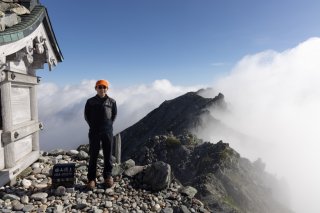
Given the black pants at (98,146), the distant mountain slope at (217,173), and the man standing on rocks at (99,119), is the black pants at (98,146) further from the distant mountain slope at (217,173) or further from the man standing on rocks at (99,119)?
the distant mountain slope at (217,173)

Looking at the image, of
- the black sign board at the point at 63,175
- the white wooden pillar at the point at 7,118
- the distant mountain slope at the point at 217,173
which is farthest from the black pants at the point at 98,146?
the distant mountain slope at the point at 217,173

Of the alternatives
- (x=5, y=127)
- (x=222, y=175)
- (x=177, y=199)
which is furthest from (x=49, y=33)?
(x=222, y=175)

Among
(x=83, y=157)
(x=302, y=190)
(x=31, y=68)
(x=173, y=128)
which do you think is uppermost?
(x=31, y=68)

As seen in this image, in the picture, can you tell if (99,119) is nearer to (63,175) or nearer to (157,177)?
(63,175)

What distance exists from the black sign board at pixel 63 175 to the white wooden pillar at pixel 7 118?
141 cm

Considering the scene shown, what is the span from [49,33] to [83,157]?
5.72 m

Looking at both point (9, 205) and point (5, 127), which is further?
point (5, 127)

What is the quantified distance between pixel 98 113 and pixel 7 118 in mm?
2840

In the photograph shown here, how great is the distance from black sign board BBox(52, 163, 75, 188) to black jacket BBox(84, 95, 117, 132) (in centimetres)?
156

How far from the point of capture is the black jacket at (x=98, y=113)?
28.7 feet

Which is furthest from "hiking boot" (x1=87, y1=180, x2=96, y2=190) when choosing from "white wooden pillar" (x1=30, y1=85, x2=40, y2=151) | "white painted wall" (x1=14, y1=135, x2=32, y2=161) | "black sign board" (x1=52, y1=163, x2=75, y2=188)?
"white wooden pillar" (x1=30, y1=85, x2=40, y2=151)

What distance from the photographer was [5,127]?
27.7 feet

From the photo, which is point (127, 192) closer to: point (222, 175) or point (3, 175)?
point (3, 175)

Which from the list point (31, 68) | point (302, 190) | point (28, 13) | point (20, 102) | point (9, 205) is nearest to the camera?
point (9, 205)
